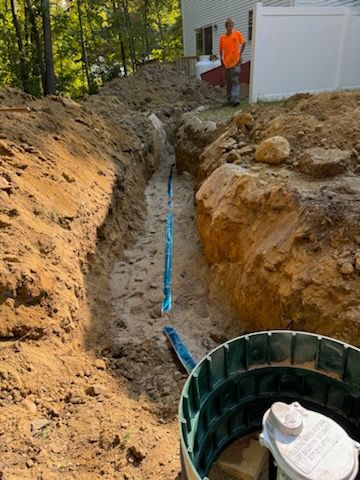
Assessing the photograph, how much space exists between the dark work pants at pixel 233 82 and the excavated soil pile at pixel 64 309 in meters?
3.85

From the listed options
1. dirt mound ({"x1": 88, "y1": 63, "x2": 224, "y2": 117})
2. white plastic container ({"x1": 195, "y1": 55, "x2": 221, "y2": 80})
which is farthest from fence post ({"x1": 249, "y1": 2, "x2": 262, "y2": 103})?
white plastic container ({"x1": 195, "y1": 55, "x2": 221, "y2": 80})

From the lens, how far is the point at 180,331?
4.11 metres

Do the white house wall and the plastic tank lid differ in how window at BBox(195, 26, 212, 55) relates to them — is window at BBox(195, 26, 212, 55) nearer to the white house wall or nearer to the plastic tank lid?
the white house wall

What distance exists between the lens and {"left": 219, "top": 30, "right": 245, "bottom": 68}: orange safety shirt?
8.62 m

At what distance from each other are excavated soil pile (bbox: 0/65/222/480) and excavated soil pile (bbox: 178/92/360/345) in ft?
4.06

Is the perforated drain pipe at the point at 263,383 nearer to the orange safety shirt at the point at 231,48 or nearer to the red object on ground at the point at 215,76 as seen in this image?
the orange safety shirt at the point at 231,48

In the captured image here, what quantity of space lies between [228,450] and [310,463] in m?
1.21

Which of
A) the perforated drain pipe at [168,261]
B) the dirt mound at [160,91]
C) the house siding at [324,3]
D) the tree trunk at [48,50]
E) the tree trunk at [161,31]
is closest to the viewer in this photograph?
the perforated drain pipe at [168,261]

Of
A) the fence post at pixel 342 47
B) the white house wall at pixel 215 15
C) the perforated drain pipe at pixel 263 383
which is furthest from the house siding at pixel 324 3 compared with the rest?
the perforated drain pipe at pixel 263 383

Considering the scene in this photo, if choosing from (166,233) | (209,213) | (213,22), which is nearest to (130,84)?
(213,22)

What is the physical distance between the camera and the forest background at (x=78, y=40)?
11.7 metres

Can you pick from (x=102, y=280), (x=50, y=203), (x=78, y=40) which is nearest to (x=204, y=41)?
(x=78, y=40)

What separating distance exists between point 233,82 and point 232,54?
24.5 inches

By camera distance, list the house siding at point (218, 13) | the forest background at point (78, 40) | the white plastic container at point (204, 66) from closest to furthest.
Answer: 1. the forest background at point (78, 40)
2. the house siding at point (218, 13)
3. the white plastic container at point (204, 66)
